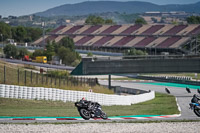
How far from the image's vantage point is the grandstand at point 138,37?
117438mm

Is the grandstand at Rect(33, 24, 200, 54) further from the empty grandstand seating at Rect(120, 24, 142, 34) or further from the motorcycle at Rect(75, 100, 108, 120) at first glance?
the motorcycle at Rect(75, 100, 108, 120)

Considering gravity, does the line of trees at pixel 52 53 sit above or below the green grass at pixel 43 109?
below

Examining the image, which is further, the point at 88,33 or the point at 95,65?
the point at 88,33

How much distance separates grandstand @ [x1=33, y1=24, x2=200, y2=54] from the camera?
117 metres

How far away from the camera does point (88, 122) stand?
23250 millimetres

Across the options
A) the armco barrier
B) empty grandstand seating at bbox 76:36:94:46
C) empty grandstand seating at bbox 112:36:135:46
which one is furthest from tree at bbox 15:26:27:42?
the armco barrier

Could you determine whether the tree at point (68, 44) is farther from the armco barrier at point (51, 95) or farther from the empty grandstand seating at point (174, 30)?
the armco barrier at point (51, 95)

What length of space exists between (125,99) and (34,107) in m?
9.51

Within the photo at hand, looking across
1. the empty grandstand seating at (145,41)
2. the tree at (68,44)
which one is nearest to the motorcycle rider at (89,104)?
the tree at (68,44)

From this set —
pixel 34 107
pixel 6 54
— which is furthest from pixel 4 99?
pixel 6 54

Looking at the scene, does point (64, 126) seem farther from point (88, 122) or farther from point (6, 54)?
point (6, 54)

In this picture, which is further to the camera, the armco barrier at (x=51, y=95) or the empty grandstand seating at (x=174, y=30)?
the empty grandstand seating at (x=174, y=30)

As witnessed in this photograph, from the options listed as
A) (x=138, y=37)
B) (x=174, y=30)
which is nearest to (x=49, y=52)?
(x=138, y=37)

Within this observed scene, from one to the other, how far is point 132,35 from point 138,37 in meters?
3.44
